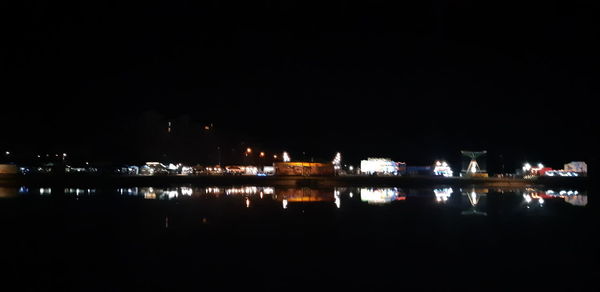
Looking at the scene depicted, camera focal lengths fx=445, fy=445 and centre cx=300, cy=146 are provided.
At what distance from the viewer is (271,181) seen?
36.1 metres

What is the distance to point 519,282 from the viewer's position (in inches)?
265

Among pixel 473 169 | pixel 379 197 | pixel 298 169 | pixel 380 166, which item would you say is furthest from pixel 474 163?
pixel 379 197

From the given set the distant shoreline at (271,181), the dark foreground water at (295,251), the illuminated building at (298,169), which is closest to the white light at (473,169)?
the distant shoreline at (271,181)

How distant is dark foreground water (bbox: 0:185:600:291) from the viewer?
6.66 metres

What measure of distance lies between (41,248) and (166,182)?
25.9 meters

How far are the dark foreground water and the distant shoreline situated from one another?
1896 centimetres

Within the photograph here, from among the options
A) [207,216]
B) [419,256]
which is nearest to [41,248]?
[207,216]

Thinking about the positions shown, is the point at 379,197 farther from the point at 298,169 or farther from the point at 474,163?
the point at 474,163

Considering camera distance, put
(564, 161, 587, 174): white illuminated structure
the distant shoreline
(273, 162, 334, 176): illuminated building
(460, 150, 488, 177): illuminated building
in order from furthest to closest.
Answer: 1. (564, 161, 587, 174): white illuminated structure
2. (460, 150, 488, 177): illuminated building
3. (273, 162, 334, 176): illuminated building
4. the distant shoreline

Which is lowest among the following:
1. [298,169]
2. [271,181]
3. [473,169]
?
[271,181]

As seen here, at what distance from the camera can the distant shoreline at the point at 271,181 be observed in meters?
32.6

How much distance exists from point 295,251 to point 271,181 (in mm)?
27485

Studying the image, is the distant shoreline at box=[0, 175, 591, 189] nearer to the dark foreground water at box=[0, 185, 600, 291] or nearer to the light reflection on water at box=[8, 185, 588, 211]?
the light reflection on water at box=[8, 185, 588, 211]

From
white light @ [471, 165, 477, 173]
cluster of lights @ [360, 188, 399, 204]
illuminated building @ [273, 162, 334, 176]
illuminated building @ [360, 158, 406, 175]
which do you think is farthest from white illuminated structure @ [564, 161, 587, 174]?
cluster of lights @ [360, 188, 399, 204]
